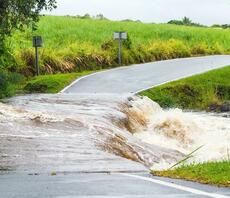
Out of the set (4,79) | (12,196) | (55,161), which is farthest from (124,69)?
(12,196)

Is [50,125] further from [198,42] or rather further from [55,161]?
[198,42]

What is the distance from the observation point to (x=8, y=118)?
18016 mm

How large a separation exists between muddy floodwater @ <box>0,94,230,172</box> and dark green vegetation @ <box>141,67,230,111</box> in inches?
68.4

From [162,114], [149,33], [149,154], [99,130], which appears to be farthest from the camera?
[149,33]

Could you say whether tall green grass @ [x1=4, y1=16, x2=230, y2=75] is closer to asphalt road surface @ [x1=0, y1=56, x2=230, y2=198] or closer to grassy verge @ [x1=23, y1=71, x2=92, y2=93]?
grassy verge @ [x1=23, y1=71, x2=92, y2=93]

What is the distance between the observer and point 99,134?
16.6m

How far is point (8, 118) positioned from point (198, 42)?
121ft

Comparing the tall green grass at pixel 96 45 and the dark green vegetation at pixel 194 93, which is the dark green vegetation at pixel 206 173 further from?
the tall green grass at pixel 96 45

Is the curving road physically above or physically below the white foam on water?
above

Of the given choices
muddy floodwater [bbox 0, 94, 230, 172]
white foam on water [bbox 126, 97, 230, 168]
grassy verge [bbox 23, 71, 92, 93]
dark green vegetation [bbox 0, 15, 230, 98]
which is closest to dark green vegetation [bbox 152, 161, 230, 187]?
muddy floodwater [bbox 0, 94, 230, 172]

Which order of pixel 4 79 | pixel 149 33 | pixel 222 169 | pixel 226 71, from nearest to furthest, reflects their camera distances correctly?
pixel 222 169
pixel 4 79
pixel 226 71
pixel 149 33

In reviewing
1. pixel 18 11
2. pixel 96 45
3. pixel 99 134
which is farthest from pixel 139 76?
pixel 99 134

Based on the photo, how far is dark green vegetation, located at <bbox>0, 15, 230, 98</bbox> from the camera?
109ft

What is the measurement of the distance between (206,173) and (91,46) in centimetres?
2929
